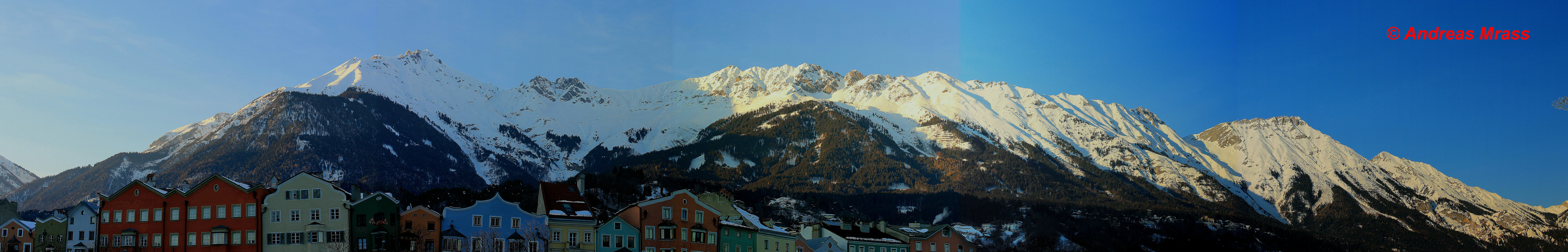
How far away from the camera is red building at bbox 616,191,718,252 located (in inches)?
2125

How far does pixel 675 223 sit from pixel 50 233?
35887 mm

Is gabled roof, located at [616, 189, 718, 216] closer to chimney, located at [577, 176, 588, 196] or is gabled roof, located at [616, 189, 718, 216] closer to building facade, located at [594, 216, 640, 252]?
building facade, located at [594, 216, 640, 252]

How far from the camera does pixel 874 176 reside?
170 meters

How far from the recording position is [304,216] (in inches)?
1865

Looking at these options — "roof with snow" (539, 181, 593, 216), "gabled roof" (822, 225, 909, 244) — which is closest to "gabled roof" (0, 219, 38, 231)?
"roof with snow" (539, 181, 593, 216)

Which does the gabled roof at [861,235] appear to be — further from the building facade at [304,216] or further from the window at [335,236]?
the building facade at [304,216]

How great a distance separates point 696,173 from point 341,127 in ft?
245

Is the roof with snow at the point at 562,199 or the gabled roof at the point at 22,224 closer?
the roof with snow at the point at 562,199

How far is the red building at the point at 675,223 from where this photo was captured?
54.0 metres

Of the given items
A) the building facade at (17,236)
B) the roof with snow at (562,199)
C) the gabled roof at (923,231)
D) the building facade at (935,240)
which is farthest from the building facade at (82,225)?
the gabled roof at (923,231)

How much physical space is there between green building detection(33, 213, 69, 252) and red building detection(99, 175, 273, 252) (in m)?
9.28

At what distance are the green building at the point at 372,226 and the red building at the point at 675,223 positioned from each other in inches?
477

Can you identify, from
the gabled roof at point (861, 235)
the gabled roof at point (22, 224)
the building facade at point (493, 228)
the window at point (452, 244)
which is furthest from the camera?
the gabled roof at point (861, 235)

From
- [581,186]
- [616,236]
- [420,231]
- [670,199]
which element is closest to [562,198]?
[616,236]
